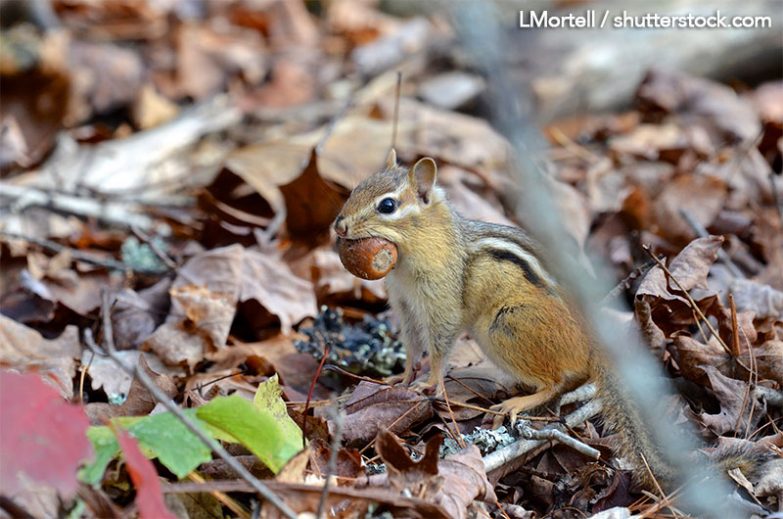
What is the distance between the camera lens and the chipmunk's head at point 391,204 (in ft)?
14.1

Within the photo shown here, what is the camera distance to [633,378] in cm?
238

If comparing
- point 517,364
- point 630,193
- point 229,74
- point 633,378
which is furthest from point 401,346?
point 229,74

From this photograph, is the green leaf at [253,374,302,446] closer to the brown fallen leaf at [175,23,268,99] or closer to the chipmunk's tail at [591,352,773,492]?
the chipmunk's tail at [591,352,773,492]

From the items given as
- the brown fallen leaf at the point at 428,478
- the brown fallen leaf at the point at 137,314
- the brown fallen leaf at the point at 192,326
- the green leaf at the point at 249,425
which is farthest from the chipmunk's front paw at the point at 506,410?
the brown fallen leaf at the point at 137,314

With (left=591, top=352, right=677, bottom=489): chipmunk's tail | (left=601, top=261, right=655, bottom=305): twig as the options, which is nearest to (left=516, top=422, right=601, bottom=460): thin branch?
(left=591, top=352, right=677, bottom=489): chipmunk's tail

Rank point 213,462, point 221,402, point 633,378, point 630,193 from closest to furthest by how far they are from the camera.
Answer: point 633,378, point 221,402, point 213,462, point 630,193

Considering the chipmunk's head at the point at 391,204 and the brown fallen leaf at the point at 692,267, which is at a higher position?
the chipmunk's head at the point at 391,204

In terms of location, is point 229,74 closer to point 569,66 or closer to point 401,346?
point 569,66

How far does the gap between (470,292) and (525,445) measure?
0.94 meters

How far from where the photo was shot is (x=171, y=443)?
9.17ft

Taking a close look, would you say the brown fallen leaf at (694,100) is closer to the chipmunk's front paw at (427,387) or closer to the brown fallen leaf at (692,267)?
the brown fallen leaf at (692,267)

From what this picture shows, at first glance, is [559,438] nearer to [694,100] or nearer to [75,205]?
[75,205]

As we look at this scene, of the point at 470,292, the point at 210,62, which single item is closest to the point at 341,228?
the point at 470,292

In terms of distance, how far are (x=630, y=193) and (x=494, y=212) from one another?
87cm
